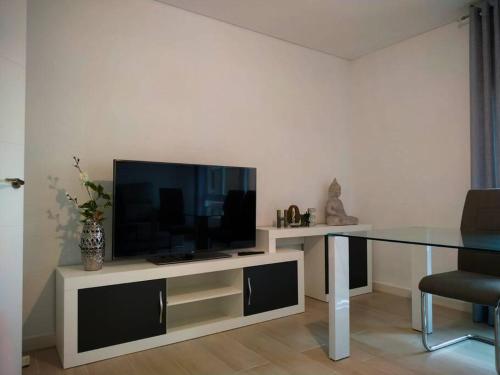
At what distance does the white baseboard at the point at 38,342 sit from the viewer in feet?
7.40

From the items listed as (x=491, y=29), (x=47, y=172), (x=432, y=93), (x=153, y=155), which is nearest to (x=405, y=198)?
(x=432, y=93)

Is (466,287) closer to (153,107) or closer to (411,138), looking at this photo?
(411,138)

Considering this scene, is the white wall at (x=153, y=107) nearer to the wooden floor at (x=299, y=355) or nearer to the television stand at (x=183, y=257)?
the television stand at (x=183, y=257)

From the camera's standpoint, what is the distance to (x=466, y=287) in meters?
1.96

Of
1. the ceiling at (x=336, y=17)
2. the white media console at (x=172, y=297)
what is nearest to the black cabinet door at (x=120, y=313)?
the white media console at (x=172, y=297)

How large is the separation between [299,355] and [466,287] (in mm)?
1037

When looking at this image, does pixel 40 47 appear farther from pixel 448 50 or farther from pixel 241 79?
pixel 448 50

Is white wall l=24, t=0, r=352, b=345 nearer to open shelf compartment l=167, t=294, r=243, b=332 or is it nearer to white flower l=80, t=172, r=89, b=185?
white flower l=80, t=172, r=89, b=185

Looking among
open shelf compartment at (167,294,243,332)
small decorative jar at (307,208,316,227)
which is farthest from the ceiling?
open shelf compartment at (167,294,243,332)

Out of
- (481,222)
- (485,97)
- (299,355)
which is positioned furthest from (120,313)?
(485,97)

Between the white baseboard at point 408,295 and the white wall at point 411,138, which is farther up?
the white wall at point 411,138

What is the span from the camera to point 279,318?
112 inches

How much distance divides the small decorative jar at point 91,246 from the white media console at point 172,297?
2.2 inches

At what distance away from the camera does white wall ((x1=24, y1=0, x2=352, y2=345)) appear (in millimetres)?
2352
